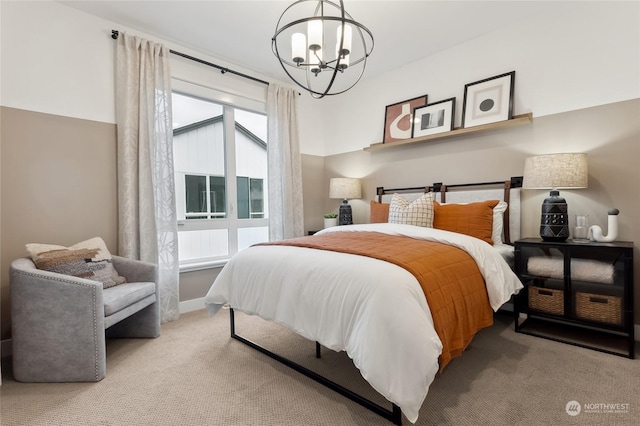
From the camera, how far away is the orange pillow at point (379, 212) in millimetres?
3662

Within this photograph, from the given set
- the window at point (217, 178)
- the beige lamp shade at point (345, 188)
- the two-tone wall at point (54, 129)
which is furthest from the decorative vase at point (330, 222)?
the two-tone wall at point (54, 129)

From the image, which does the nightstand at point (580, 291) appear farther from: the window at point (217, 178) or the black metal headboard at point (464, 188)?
the window at point (217, 178)

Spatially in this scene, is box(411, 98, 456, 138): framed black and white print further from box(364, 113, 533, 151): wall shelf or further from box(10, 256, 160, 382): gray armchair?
box(10, 256, 160, 382): gray armchair

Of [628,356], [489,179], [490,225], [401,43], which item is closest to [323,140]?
[401,43]

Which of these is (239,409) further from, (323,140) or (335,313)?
(323,140)

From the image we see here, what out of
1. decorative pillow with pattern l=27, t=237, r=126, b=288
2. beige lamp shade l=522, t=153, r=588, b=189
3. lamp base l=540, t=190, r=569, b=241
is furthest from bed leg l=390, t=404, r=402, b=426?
decorative pillow with pattern l=27, t=237, r=126, b=288

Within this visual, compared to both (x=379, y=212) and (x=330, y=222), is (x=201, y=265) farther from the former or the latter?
(x=379, y=212)

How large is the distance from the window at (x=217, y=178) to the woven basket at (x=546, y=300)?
3030 millimetres

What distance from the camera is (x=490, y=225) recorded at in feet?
9.27

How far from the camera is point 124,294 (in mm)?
2258

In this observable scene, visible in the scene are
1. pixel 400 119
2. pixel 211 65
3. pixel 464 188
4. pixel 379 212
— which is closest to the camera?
pixel 464 188

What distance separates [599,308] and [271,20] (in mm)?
3609

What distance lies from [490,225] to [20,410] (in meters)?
3.50

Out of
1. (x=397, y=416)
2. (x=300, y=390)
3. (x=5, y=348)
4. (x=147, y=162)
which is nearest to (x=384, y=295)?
(x=397, y=416)
